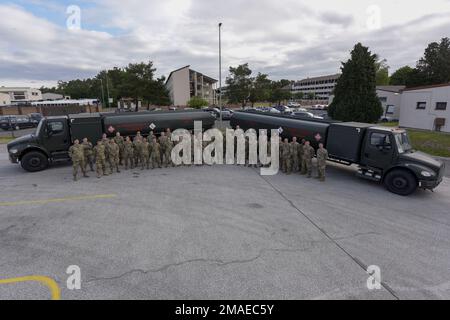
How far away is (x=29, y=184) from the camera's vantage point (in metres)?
9.48

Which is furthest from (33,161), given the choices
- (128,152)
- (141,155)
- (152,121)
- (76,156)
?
(152,121)

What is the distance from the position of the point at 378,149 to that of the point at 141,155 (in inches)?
382

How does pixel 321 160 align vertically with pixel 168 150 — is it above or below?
below

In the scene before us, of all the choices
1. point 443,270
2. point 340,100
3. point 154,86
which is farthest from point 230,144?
point 154,86

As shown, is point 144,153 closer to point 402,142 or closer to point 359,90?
point 402,142

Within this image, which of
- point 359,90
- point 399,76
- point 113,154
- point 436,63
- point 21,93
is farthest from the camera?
point 21,93

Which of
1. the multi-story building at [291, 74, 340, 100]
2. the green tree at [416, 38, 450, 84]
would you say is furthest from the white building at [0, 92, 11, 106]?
the multi-story building at [291, 74, 340, 100]

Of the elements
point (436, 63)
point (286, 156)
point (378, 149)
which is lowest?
point (286, 156)

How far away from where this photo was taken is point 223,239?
571 centimetres

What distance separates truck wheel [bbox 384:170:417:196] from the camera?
8.58 metres
